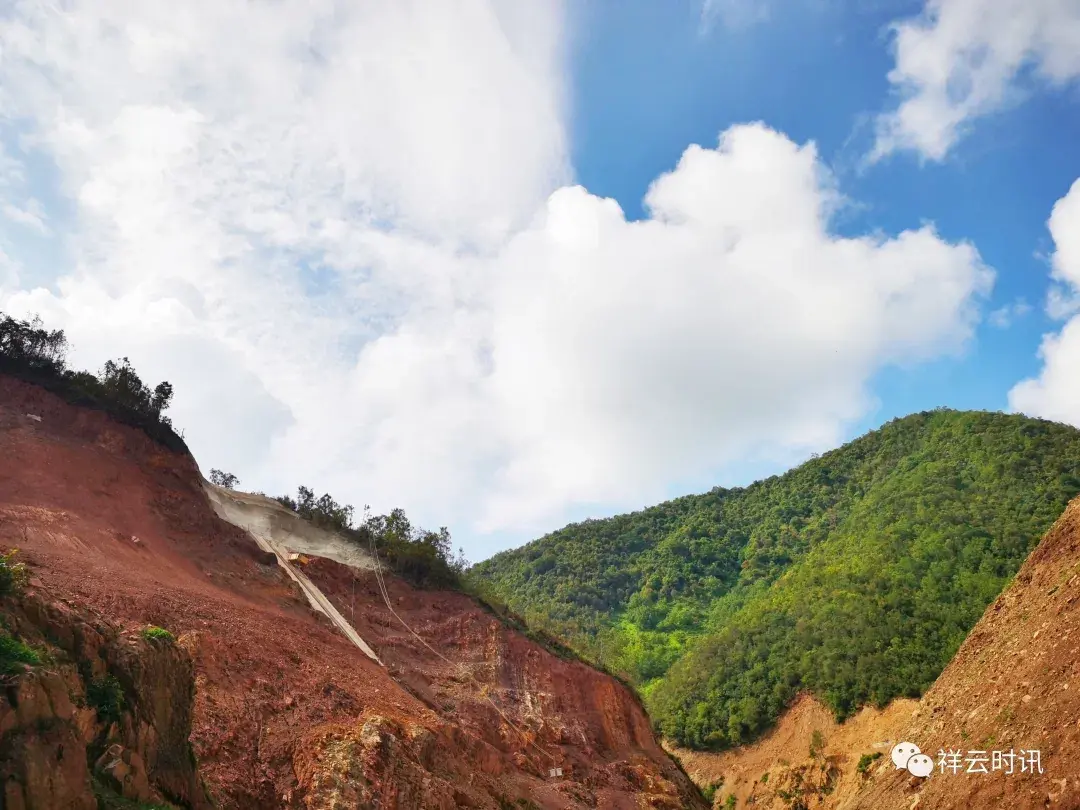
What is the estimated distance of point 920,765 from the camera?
26375 millimetres

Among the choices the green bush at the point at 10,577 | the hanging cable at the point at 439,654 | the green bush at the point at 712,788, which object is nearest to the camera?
the green bush at the point at 10,577

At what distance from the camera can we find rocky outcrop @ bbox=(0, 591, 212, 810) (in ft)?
20.6

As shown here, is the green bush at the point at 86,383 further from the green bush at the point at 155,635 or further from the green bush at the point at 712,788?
the green bush at the point at 712,788

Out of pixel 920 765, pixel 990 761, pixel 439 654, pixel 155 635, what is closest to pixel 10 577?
pixel 155 635

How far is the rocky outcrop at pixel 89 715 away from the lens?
6.29m

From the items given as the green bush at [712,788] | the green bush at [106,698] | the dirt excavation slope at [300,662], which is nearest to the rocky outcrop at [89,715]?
the green bush at [106,698]

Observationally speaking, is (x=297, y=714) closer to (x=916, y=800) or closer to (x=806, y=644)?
(x=916, y=800)

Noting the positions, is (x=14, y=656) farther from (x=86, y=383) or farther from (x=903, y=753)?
(x=903, y=753)

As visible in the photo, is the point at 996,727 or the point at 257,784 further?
the point at 996,727

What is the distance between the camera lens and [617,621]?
244 feet

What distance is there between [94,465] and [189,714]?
1861 cm

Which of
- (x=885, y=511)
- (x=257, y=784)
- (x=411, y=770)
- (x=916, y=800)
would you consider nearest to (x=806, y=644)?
(x=885, y=511)

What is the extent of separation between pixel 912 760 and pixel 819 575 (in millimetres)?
33029

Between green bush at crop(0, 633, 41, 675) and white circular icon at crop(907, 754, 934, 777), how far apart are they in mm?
28164
